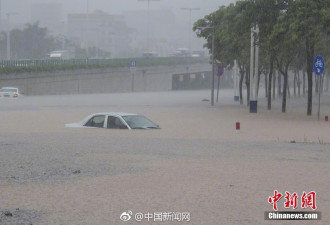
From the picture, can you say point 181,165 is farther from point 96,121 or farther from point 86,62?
point 86,62

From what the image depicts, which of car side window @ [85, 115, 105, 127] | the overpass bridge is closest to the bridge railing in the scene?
the overpass bridge

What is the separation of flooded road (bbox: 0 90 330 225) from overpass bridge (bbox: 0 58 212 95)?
5406cm

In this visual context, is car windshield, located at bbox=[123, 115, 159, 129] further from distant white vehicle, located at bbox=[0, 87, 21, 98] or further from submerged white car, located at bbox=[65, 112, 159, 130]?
distant white vehicle, located at bbox=[0, 87, 21, 98]

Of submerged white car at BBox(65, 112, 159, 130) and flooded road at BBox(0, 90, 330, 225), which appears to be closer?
flooded road at BBox(0, 90, 330, 225)

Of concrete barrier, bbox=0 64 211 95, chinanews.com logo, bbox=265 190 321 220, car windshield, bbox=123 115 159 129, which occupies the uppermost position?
chinanews.com logo, bbox=265 190 321 220

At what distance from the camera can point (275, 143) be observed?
24781mm

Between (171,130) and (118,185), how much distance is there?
16.9 metres

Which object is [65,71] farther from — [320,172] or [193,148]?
[320,172]

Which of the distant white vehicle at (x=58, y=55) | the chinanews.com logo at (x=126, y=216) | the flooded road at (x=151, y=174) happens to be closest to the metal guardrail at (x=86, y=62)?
the distant white vehicle at (x=58, y=55)

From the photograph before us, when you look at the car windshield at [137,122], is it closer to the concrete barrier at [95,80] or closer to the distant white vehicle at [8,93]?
the distant white vehicle at [8,93]

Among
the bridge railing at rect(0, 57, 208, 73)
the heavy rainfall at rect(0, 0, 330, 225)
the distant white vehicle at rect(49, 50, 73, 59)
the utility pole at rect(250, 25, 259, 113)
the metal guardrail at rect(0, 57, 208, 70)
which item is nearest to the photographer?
the heavy rainfall at rect(0, 0, 330, 225)

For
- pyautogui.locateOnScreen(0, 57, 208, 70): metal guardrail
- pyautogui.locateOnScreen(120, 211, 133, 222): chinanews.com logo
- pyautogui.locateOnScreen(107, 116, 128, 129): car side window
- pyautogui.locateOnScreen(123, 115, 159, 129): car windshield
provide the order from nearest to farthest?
pyautogui.locateOnScreen(120, 211, 133, 222): chinanews.com logo
pyautogui.locateOnScreen(107, 116, 128, 129): car side window
pyautogui.locateOnScreen(123, 115, 159, 129): car windshield
pyautogui.locateOnScreen(0, 57, 208, 70): metal guardrail

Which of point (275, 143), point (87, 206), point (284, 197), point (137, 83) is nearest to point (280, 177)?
point (284, 197)

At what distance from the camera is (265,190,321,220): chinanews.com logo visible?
10883 mm
